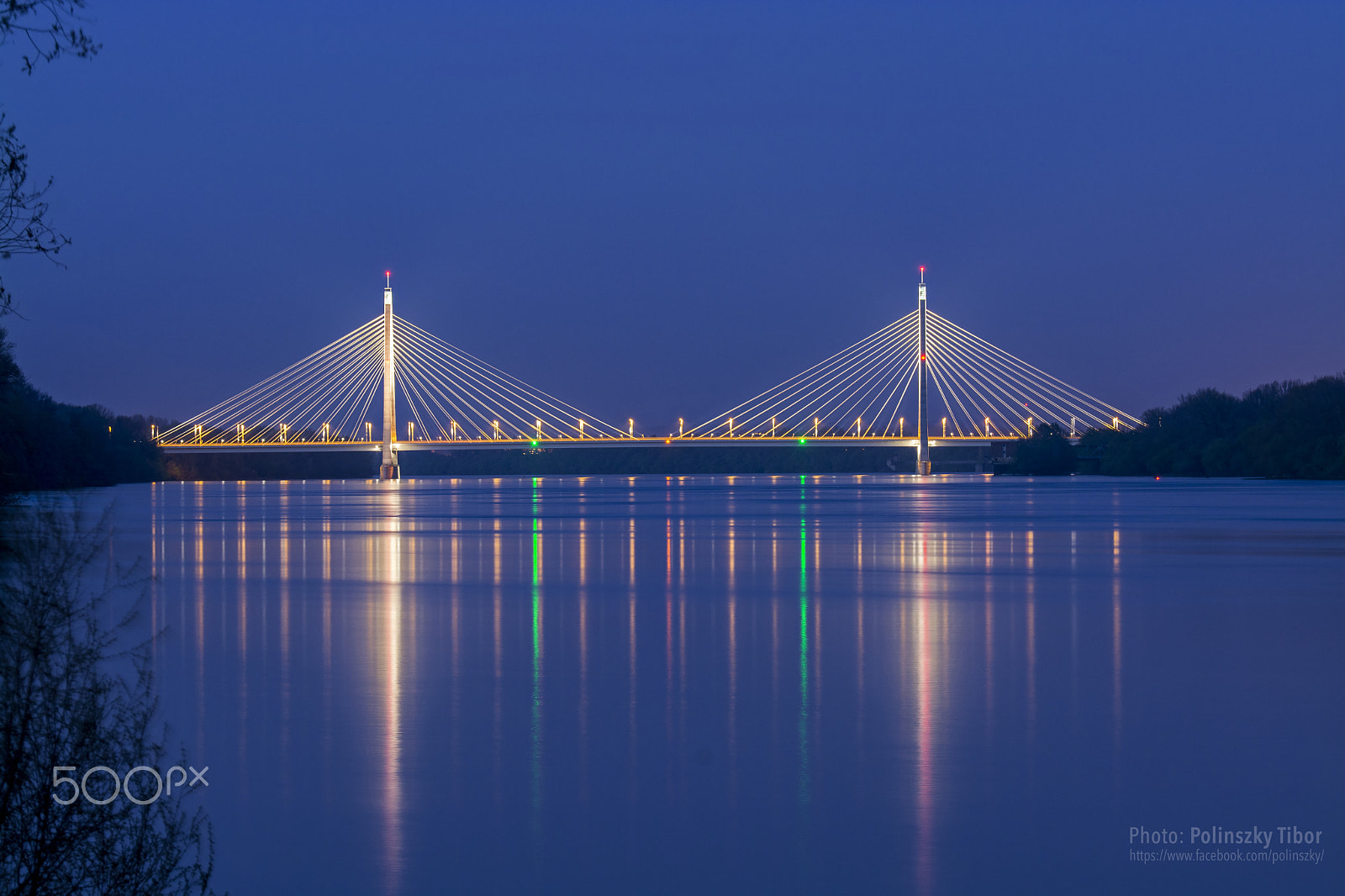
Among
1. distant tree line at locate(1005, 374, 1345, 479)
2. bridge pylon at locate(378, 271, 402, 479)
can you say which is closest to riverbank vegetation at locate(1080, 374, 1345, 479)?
distant tree line at locate(1005, 374, 1345, 479)

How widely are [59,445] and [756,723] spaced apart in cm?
4073

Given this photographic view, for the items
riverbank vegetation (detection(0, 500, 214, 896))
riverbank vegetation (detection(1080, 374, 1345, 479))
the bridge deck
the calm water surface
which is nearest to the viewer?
riverbank vegetation (detection(0, 500, 214, 896))

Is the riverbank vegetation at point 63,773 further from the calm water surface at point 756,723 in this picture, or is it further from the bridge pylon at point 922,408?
the bridge pylon at point 922,408

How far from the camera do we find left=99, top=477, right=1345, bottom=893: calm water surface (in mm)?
4070

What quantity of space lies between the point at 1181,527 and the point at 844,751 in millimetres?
18382

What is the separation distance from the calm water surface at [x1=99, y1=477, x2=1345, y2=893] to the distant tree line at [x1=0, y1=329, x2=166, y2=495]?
269 cm

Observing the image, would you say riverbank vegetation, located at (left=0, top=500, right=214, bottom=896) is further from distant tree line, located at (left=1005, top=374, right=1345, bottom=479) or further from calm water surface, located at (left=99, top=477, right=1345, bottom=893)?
distant tree line, located at (left=1005, top=374, right=1345, bottom=479)

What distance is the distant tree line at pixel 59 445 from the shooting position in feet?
61.2

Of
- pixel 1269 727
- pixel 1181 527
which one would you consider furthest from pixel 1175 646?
pixel 1181 527

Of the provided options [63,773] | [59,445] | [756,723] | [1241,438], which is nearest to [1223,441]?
[1241,438]

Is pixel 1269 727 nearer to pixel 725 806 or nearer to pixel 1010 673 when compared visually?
pixel 1010 673

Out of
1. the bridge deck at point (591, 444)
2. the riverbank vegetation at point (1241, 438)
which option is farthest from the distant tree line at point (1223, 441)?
the bridge deck at point (591, 444)

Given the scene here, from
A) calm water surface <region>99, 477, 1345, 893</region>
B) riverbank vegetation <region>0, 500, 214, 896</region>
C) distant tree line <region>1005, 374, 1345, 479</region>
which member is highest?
distant tree line <region>1005, 374, 1345, 479</region>

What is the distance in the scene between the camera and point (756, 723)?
595 cm
